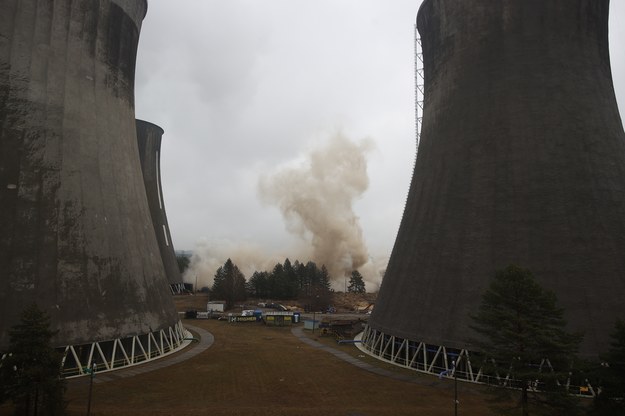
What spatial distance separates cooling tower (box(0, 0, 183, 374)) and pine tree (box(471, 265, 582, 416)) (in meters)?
22.9

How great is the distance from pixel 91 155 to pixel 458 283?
26370 mm

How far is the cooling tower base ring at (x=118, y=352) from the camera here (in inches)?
955

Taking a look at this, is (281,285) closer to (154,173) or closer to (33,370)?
(154,173)

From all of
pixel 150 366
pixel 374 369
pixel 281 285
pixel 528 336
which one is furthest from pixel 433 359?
pixel 281 285

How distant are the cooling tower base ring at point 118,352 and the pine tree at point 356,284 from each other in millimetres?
75832

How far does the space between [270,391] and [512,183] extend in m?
19.9

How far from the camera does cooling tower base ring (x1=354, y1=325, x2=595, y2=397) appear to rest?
23.8 m

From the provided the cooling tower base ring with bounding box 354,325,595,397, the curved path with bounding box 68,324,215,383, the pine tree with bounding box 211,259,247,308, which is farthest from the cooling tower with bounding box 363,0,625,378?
the pine tree with bounding box 211,259,247,308

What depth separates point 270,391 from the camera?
22.5 metres

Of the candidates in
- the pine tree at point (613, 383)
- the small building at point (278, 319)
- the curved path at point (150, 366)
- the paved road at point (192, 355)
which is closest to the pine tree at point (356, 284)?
the small building at point (278, 319)

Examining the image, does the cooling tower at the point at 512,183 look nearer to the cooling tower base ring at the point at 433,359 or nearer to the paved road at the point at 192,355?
the cooling tower base ring at the point at 433,359

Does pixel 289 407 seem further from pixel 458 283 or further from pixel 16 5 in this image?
pixel 16 5

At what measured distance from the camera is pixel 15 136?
25422mm

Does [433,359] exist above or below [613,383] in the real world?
below
